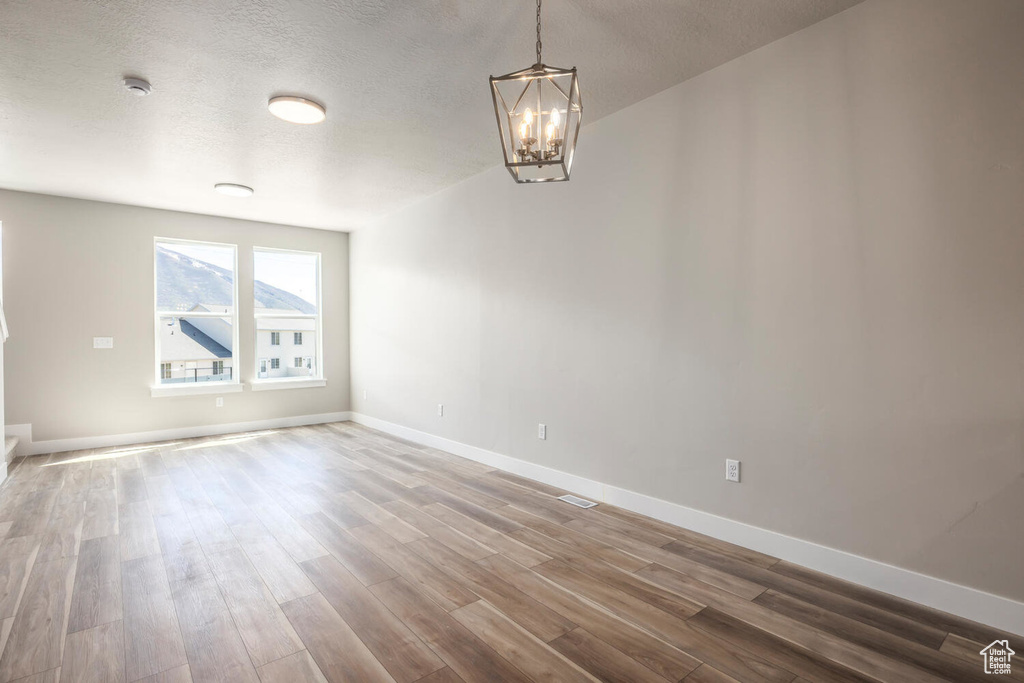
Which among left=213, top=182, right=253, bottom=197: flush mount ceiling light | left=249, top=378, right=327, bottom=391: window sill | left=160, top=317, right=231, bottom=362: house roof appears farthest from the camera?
left=249, top=378, right=327, bottom=391: window sill

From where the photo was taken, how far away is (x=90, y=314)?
206 inches

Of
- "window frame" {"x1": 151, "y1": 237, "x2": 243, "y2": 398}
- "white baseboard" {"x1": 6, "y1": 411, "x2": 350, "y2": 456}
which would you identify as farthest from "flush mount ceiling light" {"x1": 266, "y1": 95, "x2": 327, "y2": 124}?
"white baseboard" {"x1": 6, "y1": 411, "x2": 350, "y2": 456}

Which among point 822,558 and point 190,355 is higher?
point 190,355

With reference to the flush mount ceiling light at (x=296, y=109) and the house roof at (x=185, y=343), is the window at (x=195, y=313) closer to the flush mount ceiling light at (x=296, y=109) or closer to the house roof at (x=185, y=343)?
the house roof at (x=185, y=343)

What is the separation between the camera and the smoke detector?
2.81 m

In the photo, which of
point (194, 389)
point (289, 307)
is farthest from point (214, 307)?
point (194, 389)

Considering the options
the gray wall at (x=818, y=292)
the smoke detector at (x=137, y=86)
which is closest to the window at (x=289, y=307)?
the smoke detector at (x=137, y=86)

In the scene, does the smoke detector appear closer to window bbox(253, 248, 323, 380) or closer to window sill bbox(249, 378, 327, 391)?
window bbox(253, 248, 323, 380)

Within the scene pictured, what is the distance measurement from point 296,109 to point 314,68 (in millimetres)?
478

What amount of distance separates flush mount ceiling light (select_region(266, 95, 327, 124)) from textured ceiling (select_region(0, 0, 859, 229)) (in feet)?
0.24

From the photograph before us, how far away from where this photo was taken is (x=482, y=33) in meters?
2.43

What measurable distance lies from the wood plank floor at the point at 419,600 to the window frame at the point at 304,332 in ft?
9.16

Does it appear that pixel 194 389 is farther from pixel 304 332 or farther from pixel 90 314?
pixel 304 332

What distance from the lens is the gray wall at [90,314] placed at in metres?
4.90
